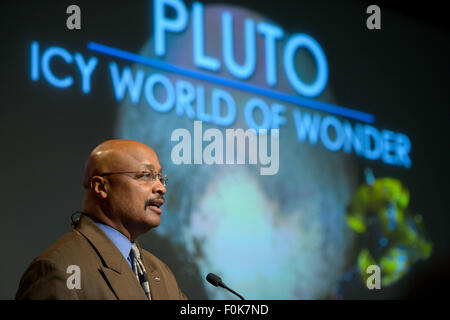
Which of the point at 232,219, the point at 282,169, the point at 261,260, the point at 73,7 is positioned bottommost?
the point at 261,260

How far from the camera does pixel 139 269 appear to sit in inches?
98.4

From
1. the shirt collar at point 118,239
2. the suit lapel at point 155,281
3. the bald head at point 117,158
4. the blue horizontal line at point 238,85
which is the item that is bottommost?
the suit lapel at point 155,281

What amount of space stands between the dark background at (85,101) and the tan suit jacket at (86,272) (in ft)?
4.50

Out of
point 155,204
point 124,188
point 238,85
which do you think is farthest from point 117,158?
point 238,85

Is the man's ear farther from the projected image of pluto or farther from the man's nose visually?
the projected image of pluto

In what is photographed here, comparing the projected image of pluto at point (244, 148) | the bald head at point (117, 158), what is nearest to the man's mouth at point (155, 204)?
the bald head at point (117, 158)

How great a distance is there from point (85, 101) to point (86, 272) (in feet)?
6.64

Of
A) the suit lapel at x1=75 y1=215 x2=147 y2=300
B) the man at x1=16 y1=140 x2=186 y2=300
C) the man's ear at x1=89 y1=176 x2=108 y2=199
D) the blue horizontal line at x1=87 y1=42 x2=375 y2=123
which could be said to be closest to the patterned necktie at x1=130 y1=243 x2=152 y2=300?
the man at x1=16 y1=140 x2=186 y2=300

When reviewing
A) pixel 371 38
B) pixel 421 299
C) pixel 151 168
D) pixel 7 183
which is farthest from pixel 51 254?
pixel 371 38

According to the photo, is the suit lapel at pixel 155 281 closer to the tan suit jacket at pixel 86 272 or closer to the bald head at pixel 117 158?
the tan suit jacket at pixel 86 272

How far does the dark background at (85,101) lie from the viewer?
12.3 feet

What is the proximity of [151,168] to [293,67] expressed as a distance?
9.13 feet

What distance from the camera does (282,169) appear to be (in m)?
4.89
